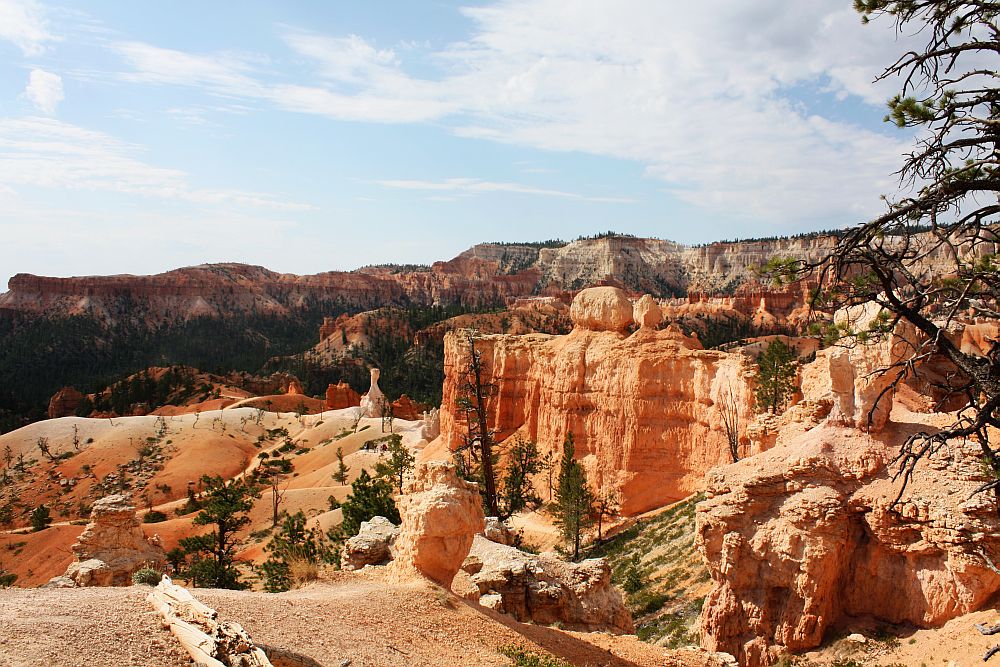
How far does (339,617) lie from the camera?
903 centimetres

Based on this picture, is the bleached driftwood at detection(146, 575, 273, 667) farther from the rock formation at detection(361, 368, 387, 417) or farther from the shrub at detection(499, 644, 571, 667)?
the rock formation at detection(361, 368, 387, 417)

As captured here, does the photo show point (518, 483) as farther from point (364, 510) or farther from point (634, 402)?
point (364, 510)

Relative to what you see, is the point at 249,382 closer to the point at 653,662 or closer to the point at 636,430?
the point at 636,430

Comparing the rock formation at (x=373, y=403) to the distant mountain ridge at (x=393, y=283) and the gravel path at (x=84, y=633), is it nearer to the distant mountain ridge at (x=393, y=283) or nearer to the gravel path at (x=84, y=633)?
the gravel path at (x=84, y=633)

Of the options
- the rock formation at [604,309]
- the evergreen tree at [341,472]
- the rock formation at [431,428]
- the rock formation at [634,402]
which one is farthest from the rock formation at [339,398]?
the rock formation at [604,309]

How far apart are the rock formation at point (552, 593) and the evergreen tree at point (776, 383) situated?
Answer: 1100cm

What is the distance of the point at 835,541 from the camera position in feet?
34.6

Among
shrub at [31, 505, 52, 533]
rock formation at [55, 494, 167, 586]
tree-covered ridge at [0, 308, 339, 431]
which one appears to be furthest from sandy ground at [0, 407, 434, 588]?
tree-covered ridge at [0, 308, 339, 431]

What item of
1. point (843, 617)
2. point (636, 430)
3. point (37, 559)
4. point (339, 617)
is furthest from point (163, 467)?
point (843, 617)

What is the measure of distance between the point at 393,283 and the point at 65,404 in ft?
352

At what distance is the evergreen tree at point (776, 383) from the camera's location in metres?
22.0

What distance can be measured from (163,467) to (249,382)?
114ft

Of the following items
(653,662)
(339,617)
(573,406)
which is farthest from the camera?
(573,406)

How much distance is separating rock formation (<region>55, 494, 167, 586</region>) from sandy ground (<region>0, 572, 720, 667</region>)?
9.15m
